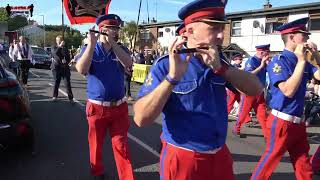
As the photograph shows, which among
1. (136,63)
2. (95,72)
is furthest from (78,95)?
(95,72)

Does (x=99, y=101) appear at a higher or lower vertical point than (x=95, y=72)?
lower

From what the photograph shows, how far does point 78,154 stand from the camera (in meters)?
6.37

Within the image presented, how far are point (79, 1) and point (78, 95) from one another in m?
7.99

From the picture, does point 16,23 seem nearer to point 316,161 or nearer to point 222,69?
point 316,161

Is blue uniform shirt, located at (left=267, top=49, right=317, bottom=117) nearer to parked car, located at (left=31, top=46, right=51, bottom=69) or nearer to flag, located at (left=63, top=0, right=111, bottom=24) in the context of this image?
flag, located at (left=63, top=0, right=111, bottom=24)

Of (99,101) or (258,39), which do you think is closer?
Answer: (99,101)

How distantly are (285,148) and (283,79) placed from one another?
2.46 ft

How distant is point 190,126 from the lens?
106 inches

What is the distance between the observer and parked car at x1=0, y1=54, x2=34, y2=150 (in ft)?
18.0

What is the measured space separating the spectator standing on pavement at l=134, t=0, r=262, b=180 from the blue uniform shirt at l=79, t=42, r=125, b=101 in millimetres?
1974

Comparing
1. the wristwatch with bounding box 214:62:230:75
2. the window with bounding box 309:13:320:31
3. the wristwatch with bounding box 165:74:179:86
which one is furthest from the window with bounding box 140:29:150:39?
the wristwatch with bounding box 165:74:179:86

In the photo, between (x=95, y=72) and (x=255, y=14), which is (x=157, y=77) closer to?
(x=95, y=72)

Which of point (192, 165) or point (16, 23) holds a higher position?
point (16, 23)

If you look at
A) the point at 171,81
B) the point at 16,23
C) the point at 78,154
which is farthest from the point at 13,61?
the point at 16,23
